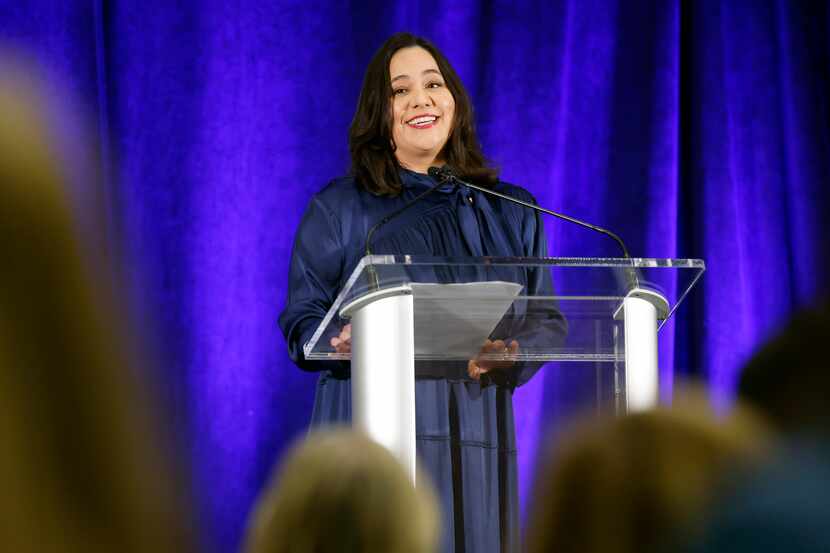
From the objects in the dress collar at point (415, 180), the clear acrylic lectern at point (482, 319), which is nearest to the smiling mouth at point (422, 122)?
the dress collar at point (415, 180)

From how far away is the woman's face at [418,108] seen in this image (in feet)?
10.4

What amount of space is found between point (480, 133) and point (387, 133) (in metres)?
1.14

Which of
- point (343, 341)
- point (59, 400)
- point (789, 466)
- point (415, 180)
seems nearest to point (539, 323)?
point (343, 341)

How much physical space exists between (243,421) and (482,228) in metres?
1.40

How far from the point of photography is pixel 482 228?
2.93m

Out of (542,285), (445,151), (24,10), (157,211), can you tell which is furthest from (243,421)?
(542,285)

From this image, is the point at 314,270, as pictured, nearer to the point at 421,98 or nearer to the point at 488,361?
the point at 421,98

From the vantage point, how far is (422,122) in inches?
125

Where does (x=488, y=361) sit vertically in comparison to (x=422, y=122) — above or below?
below

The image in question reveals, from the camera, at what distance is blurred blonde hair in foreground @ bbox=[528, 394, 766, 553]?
1.72ft

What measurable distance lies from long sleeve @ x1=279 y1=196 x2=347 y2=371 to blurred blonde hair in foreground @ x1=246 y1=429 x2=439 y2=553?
2.09m

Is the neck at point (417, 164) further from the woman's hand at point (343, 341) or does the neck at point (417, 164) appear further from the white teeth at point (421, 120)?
the woman's hand at point (343, 341)

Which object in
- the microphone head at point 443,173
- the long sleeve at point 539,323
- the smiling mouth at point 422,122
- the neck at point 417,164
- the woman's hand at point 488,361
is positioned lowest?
the woman's hand at point 488,361

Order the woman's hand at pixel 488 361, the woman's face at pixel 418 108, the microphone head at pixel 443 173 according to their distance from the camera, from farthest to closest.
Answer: the woman's face at pixel 418 108, the microphone head at pixel 443 173, the woman's hand at pixel 488 361
